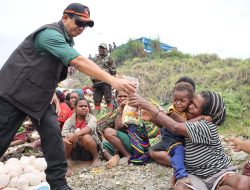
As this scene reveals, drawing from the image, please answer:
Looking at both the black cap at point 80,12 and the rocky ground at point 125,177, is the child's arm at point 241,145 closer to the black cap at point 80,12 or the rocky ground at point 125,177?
the rocky ground at point 125,177

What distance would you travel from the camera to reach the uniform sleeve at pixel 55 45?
295cm

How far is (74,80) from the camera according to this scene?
55.7 feet

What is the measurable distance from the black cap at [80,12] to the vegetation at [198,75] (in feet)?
13.4

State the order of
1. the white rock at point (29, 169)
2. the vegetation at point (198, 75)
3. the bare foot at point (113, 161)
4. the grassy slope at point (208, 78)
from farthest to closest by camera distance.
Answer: the vegetation at point (198, 75), the grassy slope at point (208, 78), the bare foot at point (113, 161), the white rock at point (29, 169)

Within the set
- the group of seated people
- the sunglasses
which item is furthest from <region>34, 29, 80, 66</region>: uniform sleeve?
the group of seated people

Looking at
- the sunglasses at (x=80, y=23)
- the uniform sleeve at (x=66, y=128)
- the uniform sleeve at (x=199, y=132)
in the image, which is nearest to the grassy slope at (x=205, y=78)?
the uniform sleeve at (x=66, y=128)

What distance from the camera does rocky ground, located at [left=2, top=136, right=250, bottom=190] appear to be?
3983 millimetres

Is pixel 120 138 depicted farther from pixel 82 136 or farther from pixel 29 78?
pixel 29 78

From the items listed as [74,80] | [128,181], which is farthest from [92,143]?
[74,80]

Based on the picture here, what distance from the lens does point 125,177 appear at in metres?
4.27

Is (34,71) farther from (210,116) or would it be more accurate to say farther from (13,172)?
(210,116)

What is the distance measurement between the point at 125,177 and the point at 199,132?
159cm

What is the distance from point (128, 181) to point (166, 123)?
142 cm

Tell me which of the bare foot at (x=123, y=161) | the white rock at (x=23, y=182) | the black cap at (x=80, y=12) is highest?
the black cap at (x=80, y=12)
